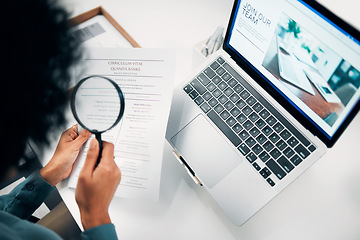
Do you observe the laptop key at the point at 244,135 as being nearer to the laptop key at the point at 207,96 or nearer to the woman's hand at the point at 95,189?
the laptop key at the point at 207,96

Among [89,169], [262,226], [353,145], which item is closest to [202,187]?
[262,226]

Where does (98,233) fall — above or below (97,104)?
below

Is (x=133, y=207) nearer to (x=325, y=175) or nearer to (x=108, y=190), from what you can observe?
(x=108, y=190)

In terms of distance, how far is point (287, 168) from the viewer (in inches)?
22.3

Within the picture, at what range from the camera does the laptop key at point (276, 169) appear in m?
0.57

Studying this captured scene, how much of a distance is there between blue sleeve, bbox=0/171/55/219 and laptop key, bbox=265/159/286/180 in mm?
499

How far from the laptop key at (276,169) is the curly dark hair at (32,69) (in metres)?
0.41

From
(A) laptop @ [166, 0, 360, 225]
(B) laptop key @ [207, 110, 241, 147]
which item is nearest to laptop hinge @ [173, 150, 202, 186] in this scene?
(A) laptop @ [166, 0, 360, 225]

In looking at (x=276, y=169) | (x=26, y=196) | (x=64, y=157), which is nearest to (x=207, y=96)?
(x=276, y=169)

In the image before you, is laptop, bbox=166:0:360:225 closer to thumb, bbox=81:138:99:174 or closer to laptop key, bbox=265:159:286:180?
laptop key, bbox=265:159:286:180

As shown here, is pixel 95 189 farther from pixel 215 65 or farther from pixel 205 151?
pixel 215 65

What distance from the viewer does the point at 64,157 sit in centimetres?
63

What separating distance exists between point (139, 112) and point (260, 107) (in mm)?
281

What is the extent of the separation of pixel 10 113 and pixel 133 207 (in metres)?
0.33
